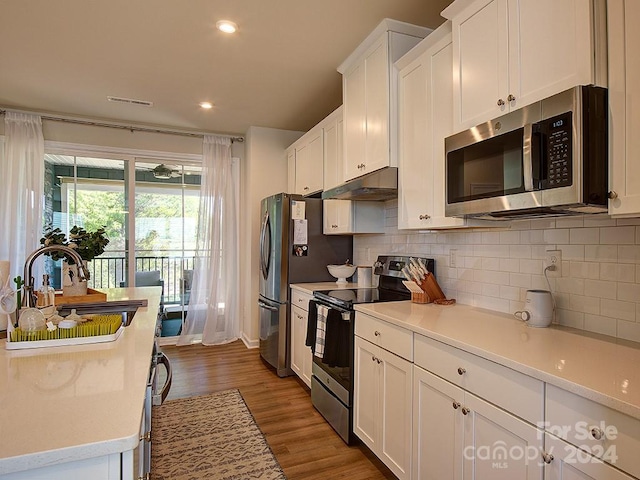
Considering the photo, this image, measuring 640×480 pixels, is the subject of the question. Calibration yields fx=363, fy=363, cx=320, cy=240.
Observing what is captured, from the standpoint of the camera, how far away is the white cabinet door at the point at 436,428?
1.48 meters

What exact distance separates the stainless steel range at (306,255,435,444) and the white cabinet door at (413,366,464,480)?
2.19 feet

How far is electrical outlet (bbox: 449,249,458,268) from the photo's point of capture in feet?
7.85

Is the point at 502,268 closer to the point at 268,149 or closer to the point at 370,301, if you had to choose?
the point at 370,301

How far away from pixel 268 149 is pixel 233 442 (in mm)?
3328

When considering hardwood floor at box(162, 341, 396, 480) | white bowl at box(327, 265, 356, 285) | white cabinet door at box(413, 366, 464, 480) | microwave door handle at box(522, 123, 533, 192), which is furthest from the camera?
white bowl at box(327, 265, 356, 285)

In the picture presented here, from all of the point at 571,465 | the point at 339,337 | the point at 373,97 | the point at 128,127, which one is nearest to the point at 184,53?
the point at 373,97

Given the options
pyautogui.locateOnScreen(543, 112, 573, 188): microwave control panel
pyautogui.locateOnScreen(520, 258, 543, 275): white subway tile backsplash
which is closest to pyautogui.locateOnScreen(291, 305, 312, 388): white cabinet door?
pyautogui.locateOnScreen(520, 258, 543, 275): white subway tile backsplash

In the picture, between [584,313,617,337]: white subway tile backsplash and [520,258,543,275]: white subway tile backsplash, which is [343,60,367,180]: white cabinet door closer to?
[520,258,543,275]: white subway tile backsplash

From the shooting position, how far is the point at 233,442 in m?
2.39

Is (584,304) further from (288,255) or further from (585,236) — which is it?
(288,255)

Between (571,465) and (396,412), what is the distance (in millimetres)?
928

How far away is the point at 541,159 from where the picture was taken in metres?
1.35

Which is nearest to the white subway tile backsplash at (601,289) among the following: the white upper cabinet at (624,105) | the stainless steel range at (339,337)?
the white upper cabinet at (624,105)

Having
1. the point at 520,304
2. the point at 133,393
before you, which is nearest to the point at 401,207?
the point at 520,304
